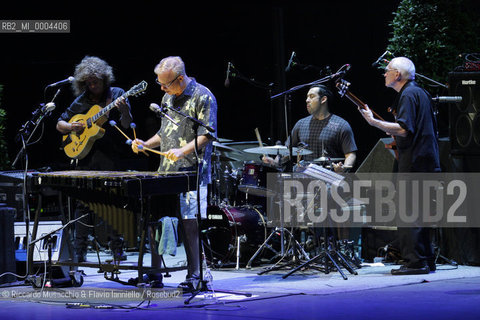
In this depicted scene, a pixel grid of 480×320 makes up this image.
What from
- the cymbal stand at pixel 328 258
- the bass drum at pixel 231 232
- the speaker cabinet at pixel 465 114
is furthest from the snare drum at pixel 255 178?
the speaker cabinet at pixel 465 114

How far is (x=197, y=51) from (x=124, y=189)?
6.68 m

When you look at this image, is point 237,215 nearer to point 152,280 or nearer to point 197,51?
point 152,280

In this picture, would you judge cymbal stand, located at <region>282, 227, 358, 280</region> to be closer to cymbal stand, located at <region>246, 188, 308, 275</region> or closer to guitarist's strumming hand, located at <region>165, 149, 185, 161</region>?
cymbal stand, located at <region>246, 188, 308, 275</region>

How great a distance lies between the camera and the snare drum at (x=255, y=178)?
740 cm

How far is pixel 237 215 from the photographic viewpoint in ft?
24.9

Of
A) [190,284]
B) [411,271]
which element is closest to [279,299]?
[190,284]

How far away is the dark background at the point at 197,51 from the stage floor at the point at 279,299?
3806 millimetres

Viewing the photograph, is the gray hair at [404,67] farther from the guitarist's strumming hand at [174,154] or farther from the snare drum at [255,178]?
the guitarist's strumming hand at [174,154]

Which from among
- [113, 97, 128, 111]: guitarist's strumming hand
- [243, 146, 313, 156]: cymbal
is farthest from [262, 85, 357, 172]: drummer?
[113, 97, 128, 111]: guitarist's strumming hand

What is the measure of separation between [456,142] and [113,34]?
6.20 metres

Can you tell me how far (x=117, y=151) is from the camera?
273 inches

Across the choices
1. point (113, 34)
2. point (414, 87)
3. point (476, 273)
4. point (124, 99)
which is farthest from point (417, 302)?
point (113, 34)

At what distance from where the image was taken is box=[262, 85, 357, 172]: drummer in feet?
24.3

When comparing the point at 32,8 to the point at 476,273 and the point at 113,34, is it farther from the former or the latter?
the point at 476,273
